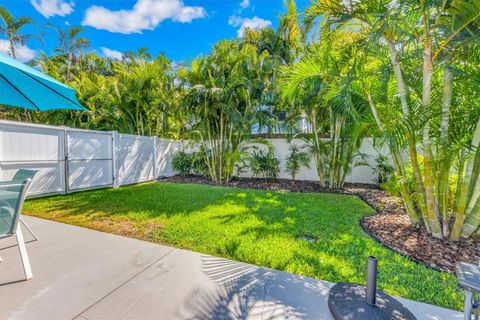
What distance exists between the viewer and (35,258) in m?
2.59

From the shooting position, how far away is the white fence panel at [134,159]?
7.33 m

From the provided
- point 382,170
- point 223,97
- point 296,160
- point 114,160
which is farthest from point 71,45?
point 382,170

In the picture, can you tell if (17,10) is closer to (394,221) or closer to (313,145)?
(313,145)

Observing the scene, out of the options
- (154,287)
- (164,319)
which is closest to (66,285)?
(154,287)

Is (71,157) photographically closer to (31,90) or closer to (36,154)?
(36,154)

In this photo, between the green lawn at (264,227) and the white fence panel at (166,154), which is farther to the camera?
the white fence panel at (166,154)

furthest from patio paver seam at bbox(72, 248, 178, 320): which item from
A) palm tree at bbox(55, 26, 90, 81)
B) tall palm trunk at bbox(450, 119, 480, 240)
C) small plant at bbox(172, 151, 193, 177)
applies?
palm tree at bbox(55, 26, 90, 81)

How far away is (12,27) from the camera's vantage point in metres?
9.77

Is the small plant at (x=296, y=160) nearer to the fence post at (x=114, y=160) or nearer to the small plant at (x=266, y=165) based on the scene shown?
the small plant at (x=266, y=165)

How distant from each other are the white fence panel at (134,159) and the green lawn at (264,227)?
1333 mm

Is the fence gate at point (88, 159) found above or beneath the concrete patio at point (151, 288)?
above

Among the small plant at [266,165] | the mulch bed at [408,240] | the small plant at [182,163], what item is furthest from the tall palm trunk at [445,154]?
the small plant at [182,163]

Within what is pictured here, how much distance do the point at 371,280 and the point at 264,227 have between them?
1.98 metres

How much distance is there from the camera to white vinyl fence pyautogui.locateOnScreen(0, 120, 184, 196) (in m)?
5.12
